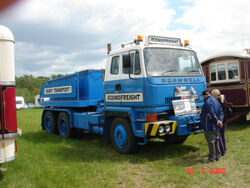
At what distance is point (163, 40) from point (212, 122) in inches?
101

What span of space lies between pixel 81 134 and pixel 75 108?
3.56 ft

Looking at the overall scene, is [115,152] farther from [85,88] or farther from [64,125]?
[64,125]

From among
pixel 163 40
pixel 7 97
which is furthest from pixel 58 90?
pixel 7 97

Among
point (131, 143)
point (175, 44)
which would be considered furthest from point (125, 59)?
point (131, 143)

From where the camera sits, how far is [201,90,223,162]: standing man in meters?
5.46

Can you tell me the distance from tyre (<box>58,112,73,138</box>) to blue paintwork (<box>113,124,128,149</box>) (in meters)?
2.96

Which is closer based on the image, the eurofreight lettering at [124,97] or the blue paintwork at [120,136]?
the eurofreight lettering at [124,97]

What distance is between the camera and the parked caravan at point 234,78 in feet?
35.1

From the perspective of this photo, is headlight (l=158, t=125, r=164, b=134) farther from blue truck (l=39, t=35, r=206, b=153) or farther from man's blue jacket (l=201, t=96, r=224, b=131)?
man's blue jacket (l=201, t=96, r=224, b=131)

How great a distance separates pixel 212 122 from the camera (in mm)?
5469

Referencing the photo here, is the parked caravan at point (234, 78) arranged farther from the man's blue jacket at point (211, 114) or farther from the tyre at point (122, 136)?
the tyre at point (122, 136)

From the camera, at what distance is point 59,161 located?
20.3 ft

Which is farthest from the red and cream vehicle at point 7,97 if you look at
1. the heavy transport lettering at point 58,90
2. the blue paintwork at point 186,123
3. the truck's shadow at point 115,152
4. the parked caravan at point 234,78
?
the parked caravan at point 234,78

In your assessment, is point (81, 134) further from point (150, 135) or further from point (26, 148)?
point (150, 135)
